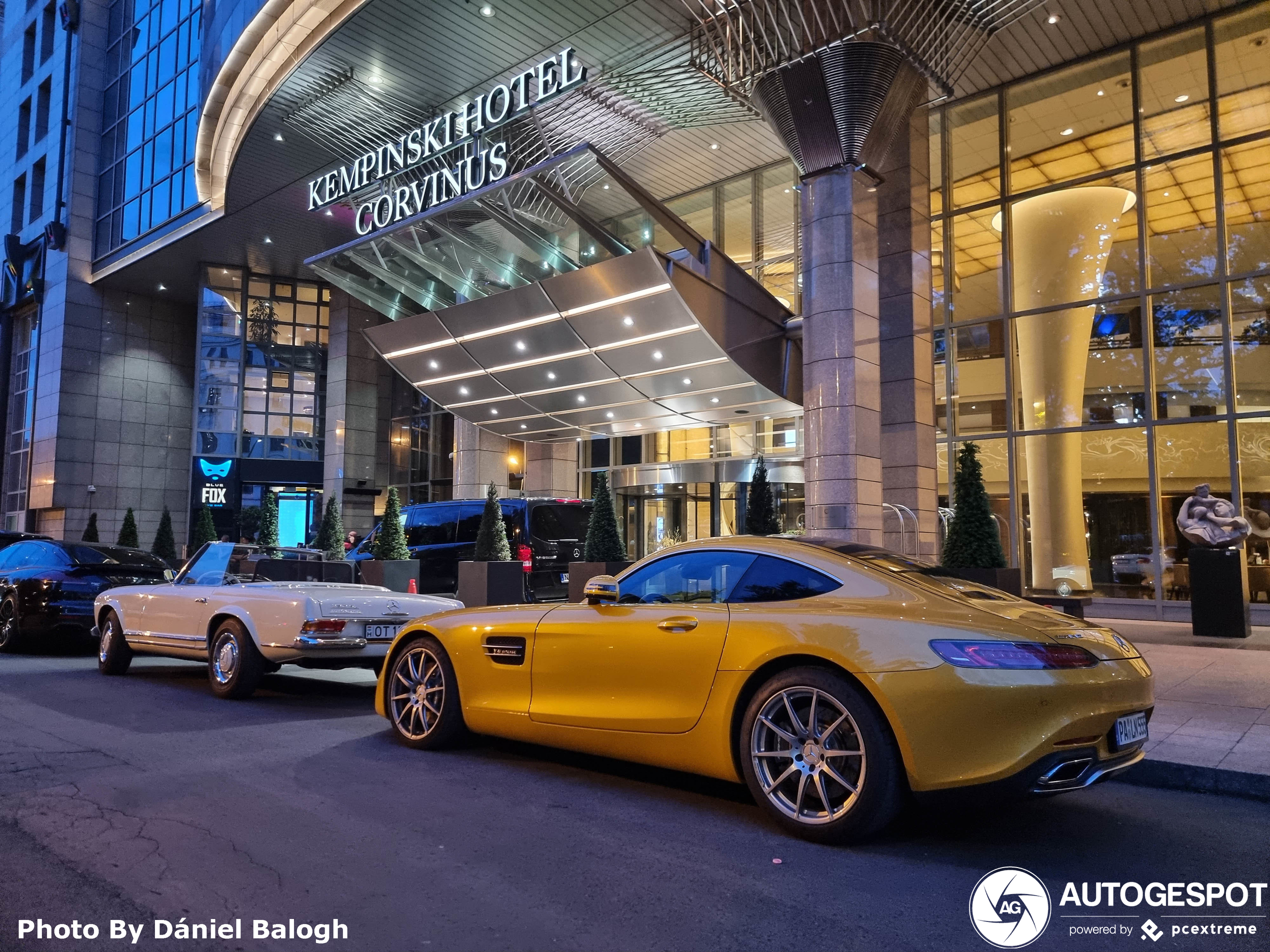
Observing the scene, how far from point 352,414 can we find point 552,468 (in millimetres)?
9344

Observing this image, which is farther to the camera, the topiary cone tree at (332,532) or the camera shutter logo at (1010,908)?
the topiary cone tree at (332,532)

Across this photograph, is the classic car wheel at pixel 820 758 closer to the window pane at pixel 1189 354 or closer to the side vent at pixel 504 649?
the side vent at pixel 504 649

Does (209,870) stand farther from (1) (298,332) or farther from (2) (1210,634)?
(1) (298,332)

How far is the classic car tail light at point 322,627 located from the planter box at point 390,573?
362 inches

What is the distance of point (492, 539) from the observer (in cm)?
1477

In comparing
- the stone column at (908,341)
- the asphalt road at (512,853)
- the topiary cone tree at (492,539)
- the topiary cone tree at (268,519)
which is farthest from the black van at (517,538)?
the asphalt road at (512,853)

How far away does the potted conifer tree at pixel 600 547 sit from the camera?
14.5m

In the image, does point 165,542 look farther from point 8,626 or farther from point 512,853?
point 512,853

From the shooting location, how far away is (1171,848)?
3779 millimetres

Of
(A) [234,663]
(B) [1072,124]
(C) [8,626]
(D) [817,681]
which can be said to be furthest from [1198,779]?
(B) [1072,124]

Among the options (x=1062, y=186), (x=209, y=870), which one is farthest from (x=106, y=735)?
(x=1062, y=186)

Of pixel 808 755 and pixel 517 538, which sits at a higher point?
pixel 517 538

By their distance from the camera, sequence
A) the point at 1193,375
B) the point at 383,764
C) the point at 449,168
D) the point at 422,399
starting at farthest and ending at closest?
the point at 422,399 < the point at 449,168 < the point at 1193,375 < the point at 383,764

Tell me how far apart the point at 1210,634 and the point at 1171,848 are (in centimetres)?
1059
